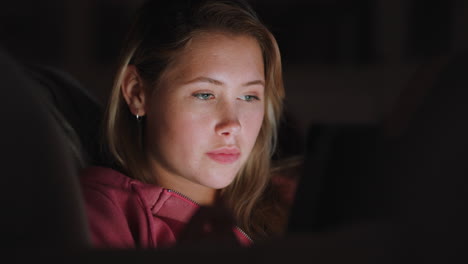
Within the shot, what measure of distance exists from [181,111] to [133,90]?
0.14 meters

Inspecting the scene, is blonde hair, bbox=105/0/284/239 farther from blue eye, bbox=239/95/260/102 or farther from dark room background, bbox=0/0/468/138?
dark room background, bbox=0/0/468/138

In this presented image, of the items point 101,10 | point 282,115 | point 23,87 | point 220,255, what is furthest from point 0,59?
point 101,10

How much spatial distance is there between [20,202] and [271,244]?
7.2 inches

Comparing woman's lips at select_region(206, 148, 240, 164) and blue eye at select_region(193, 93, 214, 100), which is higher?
blue eye at select_region(193, 93, 214, 100)

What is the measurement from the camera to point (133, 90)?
1.05m

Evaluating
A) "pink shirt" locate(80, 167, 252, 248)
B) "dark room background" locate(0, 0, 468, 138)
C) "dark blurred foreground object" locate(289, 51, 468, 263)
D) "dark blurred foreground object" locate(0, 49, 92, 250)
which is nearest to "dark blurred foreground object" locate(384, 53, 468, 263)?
"dark blurred foreground object" locate(289, 51, 468, 263)

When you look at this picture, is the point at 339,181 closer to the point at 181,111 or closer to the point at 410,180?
the point at 410,180

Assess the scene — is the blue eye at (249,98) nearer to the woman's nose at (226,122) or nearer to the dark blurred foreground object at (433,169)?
the woman's nose at (226,122)

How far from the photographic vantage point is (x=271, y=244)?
15.9 inches

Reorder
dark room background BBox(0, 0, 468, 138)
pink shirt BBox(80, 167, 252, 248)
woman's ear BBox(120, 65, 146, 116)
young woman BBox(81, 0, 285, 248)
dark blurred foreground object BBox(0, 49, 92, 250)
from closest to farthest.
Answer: dark blurred foreground object BBox(0, 49, 92, 250)
pink shirt BBox(80, 167, 252, 248)
young woman BBox(81, 0, 285, 248)
woman's ear BBox(120, 65, 146, 116)
dark room background BBox(0, 0, 468, 138)

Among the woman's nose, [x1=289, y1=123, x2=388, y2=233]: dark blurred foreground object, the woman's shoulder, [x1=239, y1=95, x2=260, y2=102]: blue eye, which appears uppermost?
[x1=289, y1=123, x2=388, y2=233]: dark blurred foreground object

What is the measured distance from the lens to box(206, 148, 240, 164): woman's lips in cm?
96

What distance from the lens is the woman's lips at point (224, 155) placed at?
3.16 feet

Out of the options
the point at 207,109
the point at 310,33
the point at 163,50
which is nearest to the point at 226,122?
the point at 207,109
